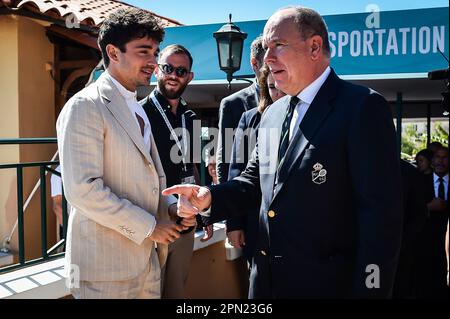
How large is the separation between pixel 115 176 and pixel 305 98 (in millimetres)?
883

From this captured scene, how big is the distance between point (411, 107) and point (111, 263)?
13.0 m

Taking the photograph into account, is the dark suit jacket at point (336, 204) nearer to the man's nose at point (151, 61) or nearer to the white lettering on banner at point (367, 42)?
the man's nose at point (151, 61)

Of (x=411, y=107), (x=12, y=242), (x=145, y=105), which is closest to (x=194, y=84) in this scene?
(x=12, y=242)

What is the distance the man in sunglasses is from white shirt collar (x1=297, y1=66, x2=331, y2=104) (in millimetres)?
1319

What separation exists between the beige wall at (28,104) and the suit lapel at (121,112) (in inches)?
162

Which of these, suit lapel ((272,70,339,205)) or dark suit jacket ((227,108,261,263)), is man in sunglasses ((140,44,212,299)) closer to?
dark suit jacket ((227,108,261,263))

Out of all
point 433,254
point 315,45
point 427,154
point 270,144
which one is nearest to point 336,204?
point 270,144

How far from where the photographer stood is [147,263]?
2088mm

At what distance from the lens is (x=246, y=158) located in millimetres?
3047

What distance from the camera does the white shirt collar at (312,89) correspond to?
192 centimetres

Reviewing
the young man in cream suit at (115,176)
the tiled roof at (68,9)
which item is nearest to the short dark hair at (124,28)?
the young man in cream suit at (115,176)

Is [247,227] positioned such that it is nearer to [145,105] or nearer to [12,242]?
[145,105]

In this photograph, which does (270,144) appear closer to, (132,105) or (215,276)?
(132,105)

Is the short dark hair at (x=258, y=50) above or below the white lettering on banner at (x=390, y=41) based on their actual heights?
below
